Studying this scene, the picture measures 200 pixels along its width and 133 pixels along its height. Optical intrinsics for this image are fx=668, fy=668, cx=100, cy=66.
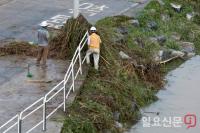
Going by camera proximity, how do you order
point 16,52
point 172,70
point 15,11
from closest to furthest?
point 16,52 < point 172,70 < point 15,11

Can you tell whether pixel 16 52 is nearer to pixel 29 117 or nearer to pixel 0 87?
pixel 0 87

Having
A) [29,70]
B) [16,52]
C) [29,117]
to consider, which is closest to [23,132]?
[29,117]

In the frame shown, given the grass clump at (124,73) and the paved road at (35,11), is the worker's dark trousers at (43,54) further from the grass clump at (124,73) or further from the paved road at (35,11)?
the paved road at (35,11)

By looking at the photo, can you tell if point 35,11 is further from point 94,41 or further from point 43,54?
point 94,41

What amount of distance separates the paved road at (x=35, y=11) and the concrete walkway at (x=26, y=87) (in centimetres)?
322

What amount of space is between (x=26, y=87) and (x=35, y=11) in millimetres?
10386

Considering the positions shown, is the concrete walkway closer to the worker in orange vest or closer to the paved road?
the worker in orange vest

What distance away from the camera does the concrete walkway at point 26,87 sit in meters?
16.3

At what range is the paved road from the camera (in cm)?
2502

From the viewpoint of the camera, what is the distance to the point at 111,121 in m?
17.7

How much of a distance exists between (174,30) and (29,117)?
46.6ft

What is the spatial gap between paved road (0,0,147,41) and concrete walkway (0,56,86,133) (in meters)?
3.22

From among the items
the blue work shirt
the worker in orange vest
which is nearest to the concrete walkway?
the blue work shirt

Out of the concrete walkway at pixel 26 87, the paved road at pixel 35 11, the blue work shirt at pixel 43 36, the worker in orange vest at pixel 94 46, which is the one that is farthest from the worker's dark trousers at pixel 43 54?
the paved road at pixel 35 11
